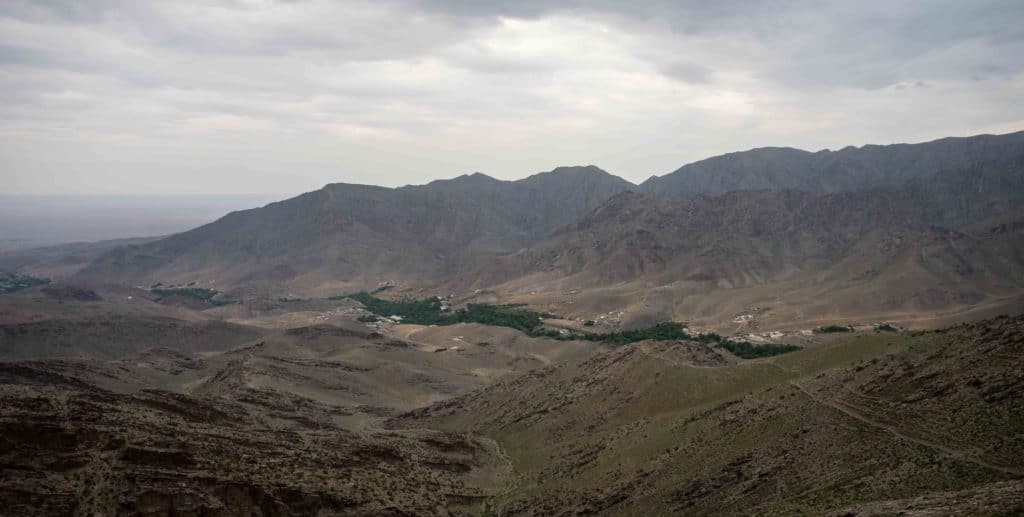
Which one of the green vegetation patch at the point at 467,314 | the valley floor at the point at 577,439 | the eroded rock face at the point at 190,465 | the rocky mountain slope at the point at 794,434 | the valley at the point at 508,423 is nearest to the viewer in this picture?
the rocky mountain slope at the point at 794,434

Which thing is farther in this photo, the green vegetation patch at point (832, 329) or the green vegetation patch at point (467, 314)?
the green vegetation patch at point (467, 314)

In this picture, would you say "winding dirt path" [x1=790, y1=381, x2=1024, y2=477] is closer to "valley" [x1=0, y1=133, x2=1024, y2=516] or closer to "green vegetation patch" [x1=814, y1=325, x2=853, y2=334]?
"valley" [x1=0, y1=133, x2=1024, y2=516]

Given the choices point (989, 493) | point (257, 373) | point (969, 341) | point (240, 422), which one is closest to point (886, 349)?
point (969, 341)

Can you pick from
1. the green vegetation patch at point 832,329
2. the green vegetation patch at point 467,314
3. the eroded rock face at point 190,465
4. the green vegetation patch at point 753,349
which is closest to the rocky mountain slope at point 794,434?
the eroded rock face at point 190,465

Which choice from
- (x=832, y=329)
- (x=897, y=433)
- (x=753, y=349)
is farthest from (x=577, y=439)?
(x=832, y=329)

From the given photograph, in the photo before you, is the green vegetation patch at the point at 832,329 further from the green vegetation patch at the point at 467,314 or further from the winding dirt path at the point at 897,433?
the winding dirt path at the point at 897,433

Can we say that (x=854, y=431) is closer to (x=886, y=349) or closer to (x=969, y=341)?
(x=969, y=341)

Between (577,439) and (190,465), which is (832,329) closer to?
(577,439)

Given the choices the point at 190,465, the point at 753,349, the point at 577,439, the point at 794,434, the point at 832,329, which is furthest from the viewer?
the point at 832,329

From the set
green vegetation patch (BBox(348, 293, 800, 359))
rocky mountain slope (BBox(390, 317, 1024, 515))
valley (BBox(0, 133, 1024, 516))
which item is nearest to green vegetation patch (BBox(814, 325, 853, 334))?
valley (BBox(0, 133, 1024, 516))
